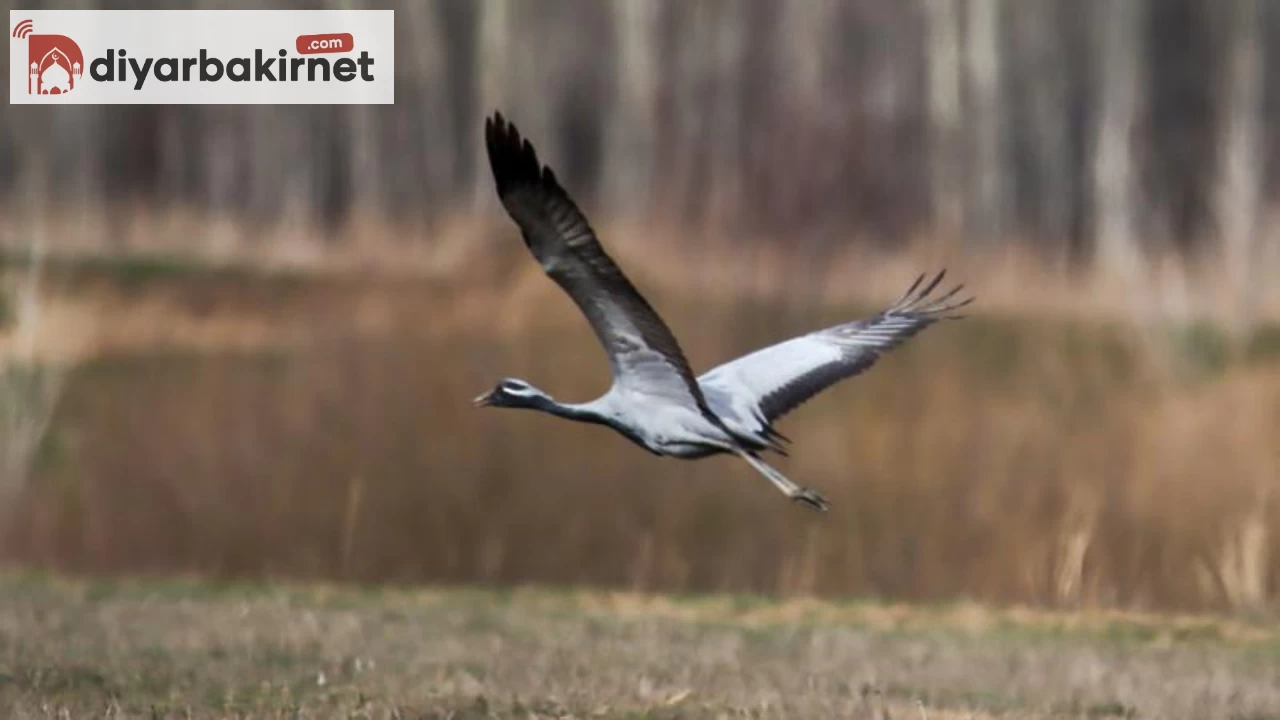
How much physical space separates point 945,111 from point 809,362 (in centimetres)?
1750

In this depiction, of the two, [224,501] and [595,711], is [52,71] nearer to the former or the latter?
[224,501]

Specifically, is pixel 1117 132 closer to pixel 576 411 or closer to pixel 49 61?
pixel 49 61

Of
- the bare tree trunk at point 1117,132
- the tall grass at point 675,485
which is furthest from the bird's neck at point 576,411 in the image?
the bare tree trunk at point 1117,132

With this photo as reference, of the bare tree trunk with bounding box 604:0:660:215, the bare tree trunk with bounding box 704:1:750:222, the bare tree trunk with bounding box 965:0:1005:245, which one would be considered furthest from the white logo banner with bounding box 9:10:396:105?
the bare tree trunk with bounding box 965:0:1005:245

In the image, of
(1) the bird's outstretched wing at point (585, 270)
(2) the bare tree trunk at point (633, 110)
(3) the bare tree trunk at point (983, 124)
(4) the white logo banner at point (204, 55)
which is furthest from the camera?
(2) the bare tree trunk at point (633, 110)

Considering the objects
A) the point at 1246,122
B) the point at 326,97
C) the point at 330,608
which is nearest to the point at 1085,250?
the point at 1246,122

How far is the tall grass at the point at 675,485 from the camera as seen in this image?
1173 cm

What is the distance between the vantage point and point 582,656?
8.39m

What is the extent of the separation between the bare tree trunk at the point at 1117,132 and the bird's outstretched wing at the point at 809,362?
1563 cm

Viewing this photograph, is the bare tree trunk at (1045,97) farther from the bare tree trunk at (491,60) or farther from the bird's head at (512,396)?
the bird's head at (512,396)

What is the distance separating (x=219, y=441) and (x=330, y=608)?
2.49 m

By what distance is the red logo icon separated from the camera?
64.1ft

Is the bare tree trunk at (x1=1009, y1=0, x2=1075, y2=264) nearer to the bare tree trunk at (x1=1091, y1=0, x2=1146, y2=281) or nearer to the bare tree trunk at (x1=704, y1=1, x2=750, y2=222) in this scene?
the bare tree trunk at (x1=1091, y1=0, x2=1146, y2=281)

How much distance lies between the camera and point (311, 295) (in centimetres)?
1695
